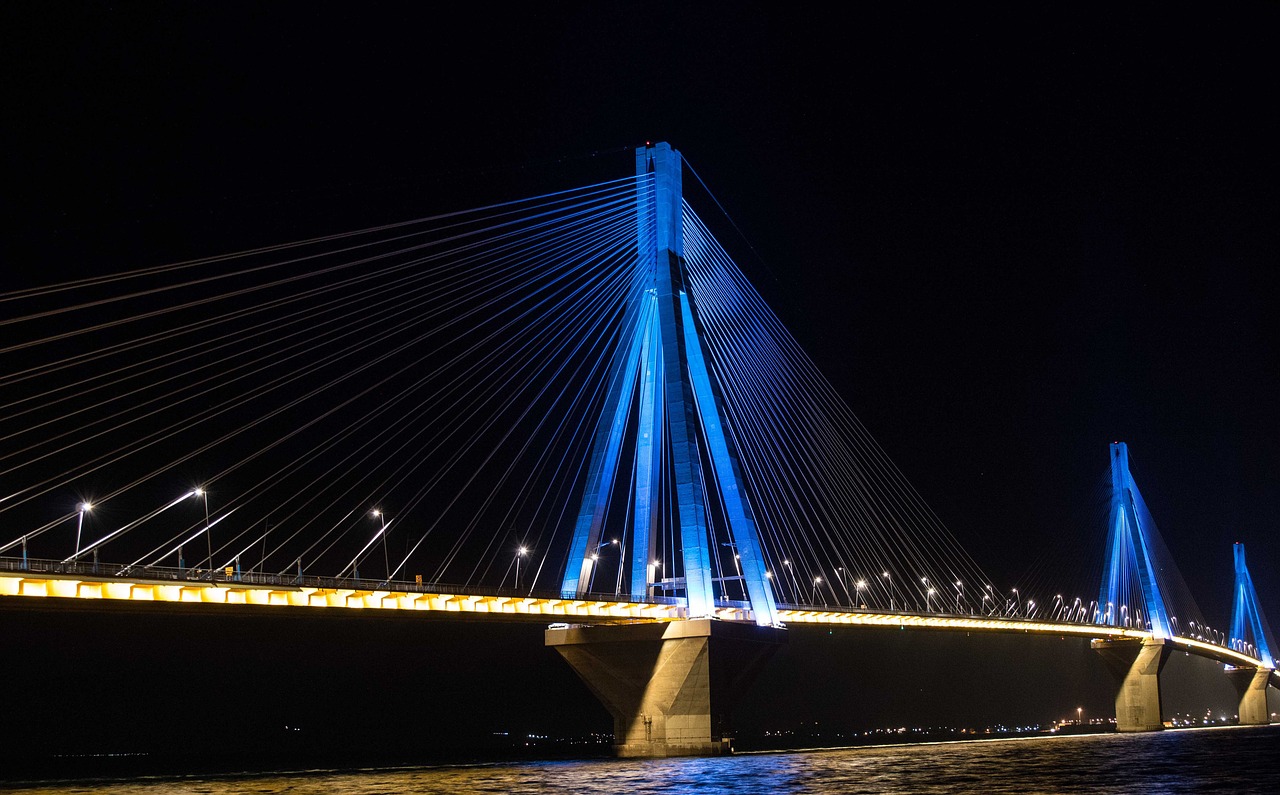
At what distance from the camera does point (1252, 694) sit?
425ft

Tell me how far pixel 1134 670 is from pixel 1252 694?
40019 mm

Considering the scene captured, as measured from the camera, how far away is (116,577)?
34.4m

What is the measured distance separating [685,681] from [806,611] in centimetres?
1166

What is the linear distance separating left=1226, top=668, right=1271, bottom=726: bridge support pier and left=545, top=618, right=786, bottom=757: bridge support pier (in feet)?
323

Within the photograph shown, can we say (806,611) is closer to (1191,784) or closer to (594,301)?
(594,301)

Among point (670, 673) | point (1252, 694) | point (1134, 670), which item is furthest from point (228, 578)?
point (1252, 694)

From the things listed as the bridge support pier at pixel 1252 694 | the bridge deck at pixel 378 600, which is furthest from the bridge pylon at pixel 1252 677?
the bridge deck at pixel 378 600

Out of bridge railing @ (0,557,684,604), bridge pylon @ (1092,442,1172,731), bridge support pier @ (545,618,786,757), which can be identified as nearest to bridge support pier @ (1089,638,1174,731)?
bridge pylon @ (1092,442,1172,731)

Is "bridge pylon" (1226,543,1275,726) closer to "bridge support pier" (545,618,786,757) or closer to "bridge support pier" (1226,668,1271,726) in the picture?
"bridge support pier" (1226,668,1271,726)

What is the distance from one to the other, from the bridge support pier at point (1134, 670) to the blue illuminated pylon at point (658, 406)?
192ft

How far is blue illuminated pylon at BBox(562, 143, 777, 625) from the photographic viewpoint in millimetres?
47875

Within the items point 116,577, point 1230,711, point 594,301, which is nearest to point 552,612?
point 594,301

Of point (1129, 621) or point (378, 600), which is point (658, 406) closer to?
point (378, 600)

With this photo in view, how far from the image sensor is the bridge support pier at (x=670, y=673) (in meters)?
47.1
